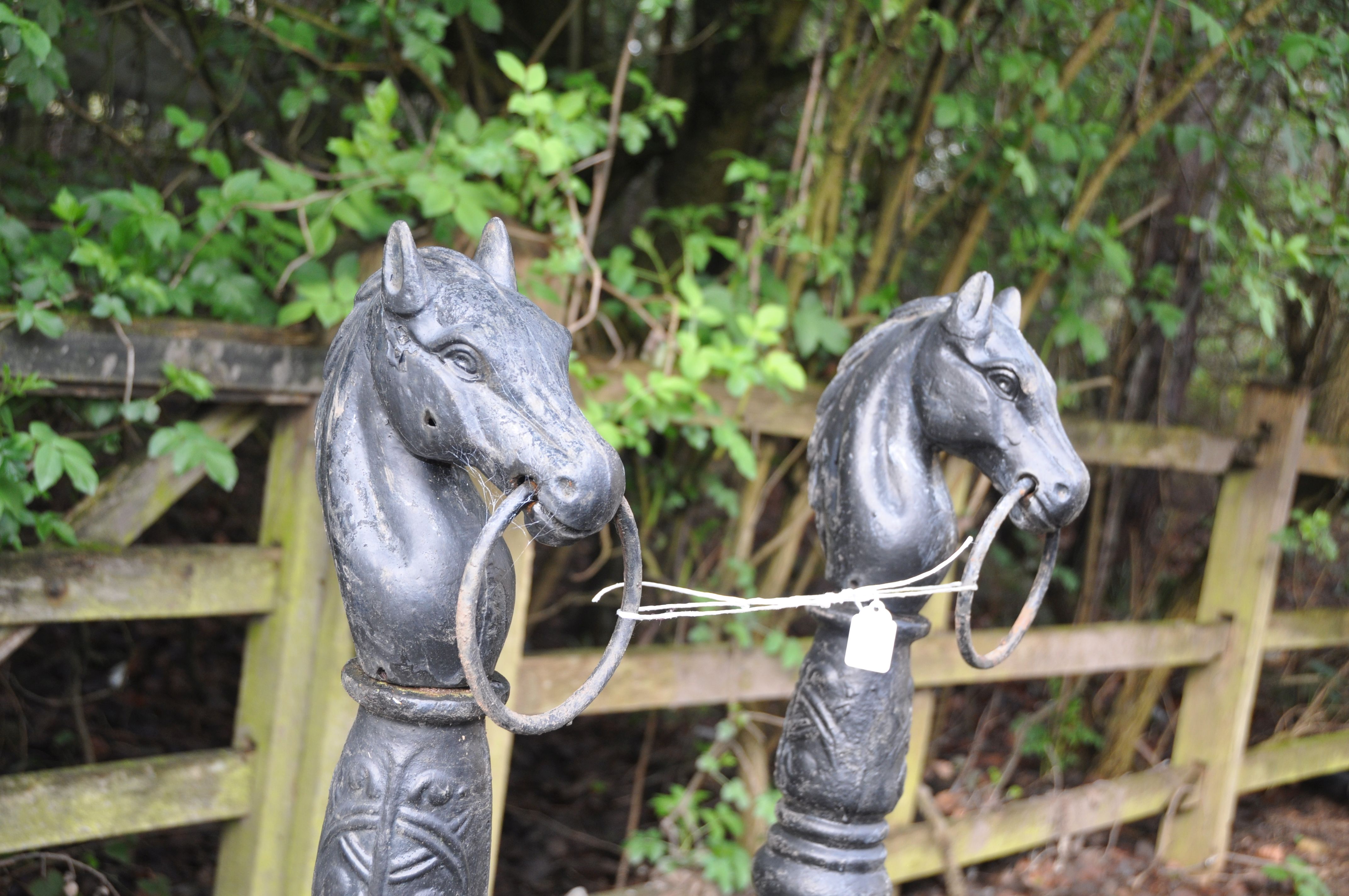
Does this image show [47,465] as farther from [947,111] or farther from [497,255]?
[947,111]

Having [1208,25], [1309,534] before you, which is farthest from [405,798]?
[1309,534]

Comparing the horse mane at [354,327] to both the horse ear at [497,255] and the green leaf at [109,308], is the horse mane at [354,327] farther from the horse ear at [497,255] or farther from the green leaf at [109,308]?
the green leaf at [109,308]

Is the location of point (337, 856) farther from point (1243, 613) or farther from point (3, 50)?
point (1243, 613)

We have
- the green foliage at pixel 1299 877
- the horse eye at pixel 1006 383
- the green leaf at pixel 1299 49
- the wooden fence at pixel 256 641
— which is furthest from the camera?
the green foliage at pixel 1299 877

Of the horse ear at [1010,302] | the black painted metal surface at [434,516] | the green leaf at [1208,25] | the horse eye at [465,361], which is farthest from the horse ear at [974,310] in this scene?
the green leaf at [1208,25]

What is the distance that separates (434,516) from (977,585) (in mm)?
640

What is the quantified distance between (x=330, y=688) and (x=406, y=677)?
883 millimetres

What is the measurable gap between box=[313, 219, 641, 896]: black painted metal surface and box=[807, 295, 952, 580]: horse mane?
503 mm

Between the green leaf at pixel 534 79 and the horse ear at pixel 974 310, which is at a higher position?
the green leaf at pixel 534 79

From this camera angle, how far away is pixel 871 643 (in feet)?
4.47

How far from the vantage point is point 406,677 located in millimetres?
1158

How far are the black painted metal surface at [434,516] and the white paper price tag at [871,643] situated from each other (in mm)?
365

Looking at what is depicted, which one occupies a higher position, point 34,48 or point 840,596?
point 34,48

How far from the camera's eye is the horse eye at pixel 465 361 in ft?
3.51
